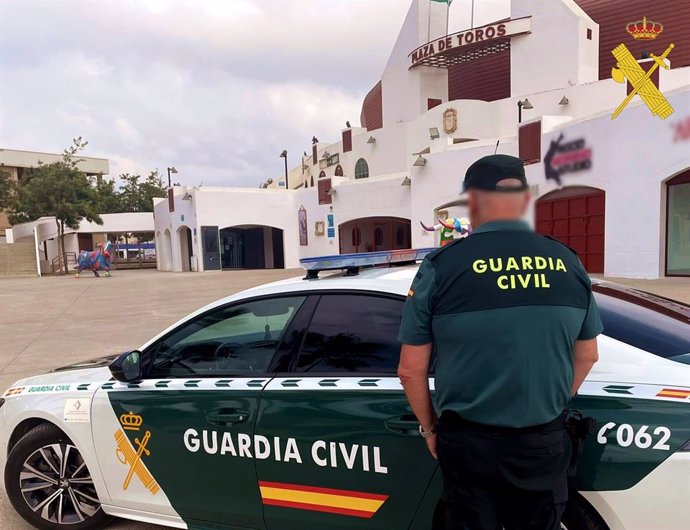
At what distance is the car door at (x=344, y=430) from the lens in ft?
6.86

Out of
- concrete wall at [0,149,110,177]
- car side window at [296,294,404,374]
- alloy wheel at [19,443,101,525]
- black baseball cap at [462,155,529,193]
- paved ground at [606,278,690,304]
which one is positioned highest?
concrete wall at [0,149,110,177]

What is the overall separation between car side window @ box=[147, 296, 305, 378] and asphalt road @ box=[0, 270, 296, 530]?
104cm

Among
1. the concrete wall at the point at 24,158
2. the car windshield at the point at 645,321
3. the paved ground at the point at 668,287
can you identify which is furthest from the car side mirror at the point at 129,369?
the concrete wall at the point at 24,158

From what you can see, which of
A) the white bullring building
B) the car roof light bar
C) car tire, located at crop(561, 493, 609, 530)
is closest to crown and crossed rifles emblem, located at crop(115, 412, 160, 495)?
the car roof light bar

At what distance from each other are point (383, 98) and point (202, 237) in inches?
525

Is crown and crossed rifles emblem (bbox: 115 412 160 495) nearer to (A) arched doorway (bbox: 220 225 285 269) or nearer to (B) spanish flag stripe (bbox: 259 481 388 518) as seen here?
(B) spanish flag stripe (bbox: 259 481 388 518)

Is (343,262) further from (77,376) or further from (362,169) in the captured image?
(362,169)

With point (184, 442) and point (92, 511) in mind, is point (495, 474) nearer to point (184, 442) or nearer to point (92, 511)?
point (184, 442)

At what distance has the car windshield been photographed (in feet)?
6.87

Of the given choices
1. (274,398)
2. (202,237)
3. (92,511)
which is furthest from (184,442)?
(202,237)

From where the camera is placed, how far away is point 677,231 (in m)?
14.4

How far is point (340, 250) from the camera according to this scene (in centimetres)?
2695

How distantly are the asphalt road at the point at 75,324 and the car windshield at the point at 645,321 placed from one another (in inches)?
104

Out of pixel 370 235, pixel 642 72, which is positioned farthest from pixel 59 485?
pixel 370 235
